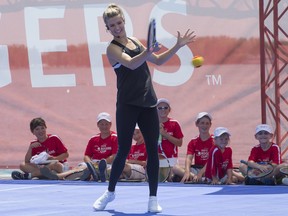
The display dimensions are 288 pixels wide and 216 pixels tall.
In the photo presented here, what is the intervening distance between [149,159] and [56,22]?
196 inches

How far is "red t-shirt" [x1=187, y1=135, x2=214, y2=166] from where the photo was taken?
9.64m

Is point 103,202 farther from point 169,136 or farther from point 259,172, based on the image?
point 169,136

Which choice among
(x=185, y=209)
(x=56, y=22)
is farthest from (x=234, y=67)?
(x=185, y=209)

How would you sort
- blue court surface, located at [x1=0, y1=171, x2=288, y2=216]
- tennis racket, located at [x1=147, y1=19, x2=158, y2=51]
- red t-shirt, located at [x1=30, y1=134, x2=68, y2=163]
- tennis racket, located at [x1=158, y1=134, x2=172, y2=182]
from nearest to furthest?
tennis racket, located at [x1=147, y1=19, x2=158, y2=51], blue court surface, located at [x1=0, y1=171, x2=288, y2=216], tennis racket, located at [x1=158, y1=134, x2=172, y2=182], red t-shirt, located at [x1=30, y1=134, x2=68, y2=163]

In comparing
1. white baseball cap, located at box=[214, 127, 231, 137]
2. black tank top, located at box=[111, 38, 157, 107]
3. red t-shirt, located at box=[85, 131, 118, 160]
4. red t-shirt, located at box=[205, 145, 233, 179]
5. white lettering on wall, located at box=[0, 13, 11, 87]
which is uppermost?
white lettering on wall, located at box=[0, 13, 11, 87]

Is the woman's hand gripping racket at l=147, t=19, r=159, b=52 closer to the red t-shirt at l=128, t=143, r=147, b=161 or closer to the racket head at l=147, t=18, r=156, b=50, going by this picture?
the racket head at l=147, t=18, r=156, b=50

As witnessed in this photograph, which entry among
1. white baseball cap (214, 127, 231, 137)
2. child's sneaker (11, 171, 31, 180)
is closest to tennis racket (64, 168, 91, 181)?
child's sneaker (11, 171, 31, 180)

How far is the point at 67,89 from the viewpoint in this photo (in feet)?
35.3

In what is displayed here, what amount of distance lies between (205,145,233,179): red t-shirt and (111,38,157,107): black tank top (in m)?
3.04

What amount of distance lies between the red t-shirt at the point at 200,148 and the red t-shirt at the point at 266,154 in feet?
1.99

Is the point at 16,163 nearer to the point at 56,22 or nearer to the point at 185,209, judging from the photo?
the point at 56,22

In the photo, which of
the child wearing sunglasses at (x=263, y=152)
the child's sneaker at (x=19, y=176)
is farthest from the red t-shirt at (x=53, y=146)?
the child wearing sunglasses at (x=263, y=152)

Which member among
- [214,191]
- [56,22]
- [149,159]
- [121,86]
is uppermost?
[56,22]

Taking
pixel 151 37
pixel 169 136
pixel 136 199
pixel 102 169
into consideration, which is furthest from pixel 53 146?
pixel 151 37
